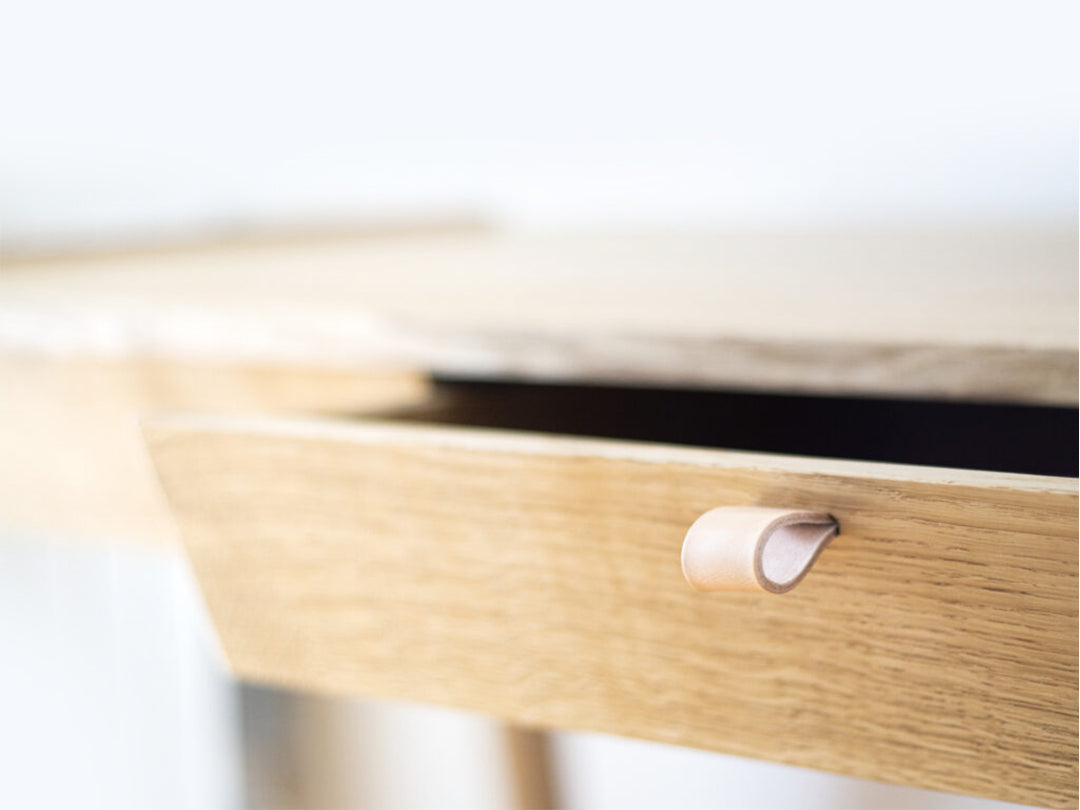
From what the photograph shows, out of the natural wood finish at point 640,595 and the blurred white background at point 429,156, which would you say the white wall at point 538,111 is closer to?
the blurred white background at point 429,156

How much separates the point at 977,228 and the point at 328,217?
51cm

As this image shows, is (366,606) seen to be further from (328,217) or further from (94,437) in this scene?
(328,217)

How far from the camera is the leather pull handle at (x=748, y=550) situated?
204mm

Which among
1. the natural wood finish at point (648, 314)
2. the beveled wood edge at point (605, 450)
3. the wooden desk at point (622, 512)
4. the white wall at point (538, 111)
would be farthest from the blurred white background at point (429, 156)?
the beveled wood edge at point (605, 450)

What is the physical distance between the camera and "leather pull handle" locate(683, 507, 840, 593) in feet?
0.67

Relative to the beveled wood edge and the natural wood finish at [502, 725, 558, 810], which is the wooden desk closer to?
the beveled wood edge

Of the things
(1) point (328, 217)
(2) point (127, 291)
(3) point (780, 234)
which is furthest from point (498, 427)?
(1) point (328, 217)

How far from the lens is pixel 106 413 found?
1.39ft

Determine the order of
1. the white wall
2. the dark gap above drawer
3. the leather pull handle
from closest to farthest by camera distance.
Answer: the leather pull handle, the dark gap above drawer, the white wall

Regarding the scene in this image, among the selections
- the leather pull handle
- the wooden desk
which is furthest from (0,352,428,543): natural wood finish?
the leather pull handle

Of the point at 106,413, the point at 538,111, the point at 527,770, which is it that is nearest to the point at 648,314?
the point at 106,413

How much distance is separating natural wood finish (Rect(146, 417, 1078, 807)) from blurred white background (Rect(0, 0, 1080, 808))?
42cm

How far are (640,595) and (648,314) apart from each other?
0.33ft

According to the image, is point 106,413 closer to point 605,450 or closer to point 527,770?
point 605,450
